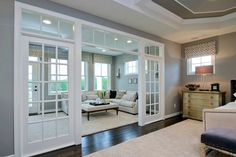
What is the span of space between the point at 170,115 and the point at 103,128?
106 inches

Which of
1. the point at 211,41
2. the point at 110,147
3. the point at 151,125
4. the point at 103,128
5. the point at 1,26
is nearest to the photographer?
the point at 1,26

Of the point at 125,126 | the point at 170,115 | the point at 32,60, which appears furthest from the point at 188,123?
the point at 32,60

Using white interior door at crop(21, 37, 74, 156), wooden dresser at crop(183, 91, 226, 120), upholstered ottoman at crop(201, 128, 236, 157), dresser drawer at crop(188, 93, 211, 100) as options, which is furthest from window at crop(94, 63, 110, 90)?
upholstered ottoman at crop(201, 128, 236, 157)

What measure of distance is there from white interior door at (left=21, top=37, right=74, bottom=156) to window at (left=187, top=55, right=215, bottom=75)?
15.3 feet

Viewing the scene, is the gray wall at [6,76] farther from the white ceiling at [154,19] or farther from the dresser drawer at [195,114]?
the dresser drawer at [195,114]

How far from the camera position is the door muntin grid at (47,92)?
2.72 meters

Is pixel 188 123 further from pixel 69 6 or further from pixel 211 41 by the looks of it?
pixel 69 6

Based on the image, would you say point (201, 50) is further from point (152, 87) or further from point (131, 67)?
point (131, 67)

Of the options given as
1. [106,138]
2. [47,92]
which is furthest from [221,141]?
[47,92]

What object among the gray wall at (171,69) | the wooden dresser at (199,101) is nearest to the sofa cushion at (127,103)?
the gray wall at (171,69)

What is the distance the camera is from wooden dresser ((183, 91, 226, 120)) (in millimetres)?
4582

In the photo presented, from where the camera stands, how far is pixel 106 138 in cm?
345

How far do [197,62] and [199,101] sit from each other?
155cm

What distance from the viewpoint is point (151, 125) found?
4477 millimetres
